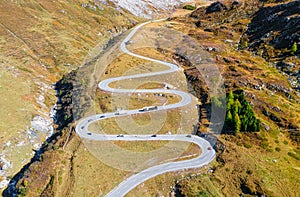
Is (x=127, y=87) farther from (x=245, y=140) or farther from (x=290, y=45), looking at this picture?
(x=290, y=45)

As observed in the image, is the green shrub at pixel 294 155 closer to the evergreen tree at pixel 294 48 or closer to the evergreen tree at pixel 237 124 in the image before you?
the evergreen tree at pixel 237 124

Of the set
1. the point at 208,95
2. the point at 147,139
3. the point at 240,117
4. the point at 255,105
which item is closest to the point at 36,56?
the point at 208,95

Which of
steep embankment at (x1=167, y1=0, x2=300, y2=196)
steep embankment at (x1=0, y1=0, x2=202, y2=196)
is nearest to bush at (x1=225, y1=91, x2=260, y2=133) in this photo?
steep embankment at (x1=167, y1=0, x2=300, y2=196)

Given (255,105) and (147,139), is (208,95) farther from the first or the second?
(147,139)

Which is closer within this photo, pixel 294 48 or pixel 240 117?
pixel 240 117

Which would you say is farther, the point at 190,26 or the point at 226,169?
the point at 190,26

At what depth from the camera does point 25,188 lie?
6266 cm

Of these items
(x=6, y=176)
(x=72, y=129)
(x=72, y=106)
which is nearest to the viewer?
(x=6, y=176)

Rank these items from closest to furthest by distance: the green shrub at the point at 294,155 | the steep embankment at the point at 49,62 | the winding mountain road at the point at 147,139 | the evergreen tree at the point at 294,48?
1. the winding mountain road at the point at 147,139
2. the steep embankment at the point at 49,62
3. the green shrub at the point at 294,155
4. the evergreen tree at the point at 294,48

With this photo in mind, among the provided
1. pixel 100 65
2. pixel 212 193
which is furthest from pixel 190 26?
pixel 212 193

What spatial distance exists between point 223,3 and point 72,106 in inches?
4996

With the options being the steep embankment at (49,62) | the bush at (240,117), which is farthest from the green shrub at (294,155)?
the steep embankment at (49,62)

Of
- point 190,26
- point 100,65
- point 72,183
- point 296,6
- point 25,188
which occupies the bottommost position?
point 25,188

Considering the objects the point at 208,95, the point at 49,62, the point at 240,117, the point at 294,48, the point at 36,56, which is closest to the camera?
the point at 240,117
